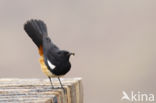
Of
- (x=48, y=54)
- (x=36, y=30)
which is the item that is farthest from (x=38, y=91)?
(x=36, y=30)

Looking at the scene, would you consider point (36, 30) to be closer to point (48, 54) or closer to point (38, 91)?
point (48, 54)

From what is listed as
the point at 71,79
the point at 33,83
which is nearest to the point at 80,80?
the point at 71,79

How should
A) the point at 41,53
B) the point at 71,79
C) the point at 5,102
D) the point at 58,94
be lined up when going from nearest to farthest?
the point at 5,102 → the point at 58,94 → the point at 41,53 → the point at 71,79

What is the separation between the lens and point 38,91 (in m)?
2.70

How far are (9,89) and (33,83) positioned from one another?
0.17 meters

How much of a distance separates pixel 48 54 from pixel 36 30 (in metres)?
0.21

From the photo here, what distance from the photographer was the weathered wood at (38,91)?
2525 millimetres

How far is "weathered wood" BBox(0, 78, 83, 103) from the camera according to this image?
8.29 feet

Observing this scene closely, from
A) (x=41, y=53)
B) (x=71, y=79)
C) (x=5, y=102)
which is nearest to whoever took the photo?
(x=5, y=102)

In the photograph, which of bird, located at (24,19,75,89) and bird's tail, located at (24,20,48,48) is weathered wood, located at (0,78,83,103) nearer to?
bird, located at (24,19,75,89)

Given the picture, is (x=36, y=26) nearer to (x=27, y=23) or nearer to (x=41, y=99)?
(x=27, y=23)

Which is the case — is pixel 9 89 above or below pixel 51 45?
below

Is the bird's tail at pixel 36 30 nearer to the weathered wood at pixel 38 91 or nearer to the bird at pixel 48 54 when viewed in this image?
the bird at pixel 48 54

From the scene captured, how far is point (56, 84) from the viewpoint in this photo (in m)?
2.89
